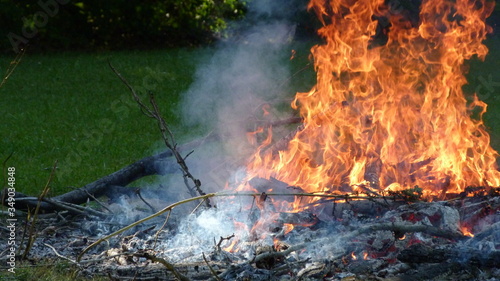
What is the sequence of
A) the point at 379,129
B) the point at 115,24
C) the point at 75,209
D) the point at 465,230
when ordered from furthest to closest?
the point at 115,24
the point at 379,129
the point at 75,209
the point at 465,230

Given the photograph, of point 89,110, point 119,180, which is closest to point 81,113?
Result: point 89,110

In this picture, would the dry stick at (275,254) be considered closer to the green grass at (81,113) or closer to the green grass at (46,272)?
the green grass at (46,272)

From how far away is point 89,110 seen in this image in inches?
436

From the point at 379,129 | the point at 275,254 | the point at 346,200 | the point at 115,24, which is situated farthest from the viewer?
the point at 115,24

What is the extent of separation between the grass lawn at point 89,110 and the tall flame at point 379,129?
216cm

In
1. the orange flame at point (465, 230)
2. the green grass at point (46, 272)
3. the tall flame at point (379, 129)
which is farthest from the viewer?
the tall flame at point (379, 129)

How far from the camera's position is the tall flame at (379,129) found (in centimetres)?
527

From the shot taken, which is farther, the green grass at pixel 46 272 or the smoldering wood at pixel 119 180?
the smoldering wood at pixel 119 180

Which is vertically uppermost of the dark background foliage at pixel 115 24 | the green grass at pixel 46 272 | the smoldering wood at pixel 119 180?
the dark background foliage at pixel 115 24

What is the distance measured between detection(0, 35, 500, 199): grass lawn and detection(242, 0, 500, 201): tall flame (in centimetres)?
216

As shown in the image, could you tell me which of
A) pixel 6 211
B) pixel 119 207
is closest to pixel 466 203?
pixel 119 207

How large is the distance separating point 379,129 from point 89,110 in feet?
21.4

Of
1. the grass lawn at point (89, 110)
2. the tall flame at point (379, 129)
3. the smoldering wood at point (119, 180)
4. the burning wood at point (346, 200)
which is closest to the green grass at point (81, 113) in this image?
the grass lawn at point (89, 110)

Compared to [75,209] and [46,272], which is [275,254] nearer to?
[46,272]
